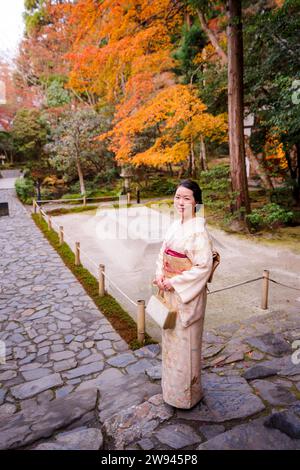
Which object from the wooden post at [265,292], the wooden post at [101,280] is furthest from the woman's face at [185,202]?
the wooden post at [101,280]

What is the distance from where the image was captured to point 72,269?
9.05 meters

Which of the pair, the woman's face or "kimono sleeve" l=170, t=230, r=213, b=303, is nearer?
Answer: "kimono sleeve" l=170, t=230, r=213, b=303

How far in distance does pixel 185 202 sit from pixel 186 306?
0.95 m

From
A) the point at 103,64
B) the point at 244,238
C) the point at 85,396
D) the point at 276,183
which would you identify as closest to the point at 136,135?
the point at 103,64

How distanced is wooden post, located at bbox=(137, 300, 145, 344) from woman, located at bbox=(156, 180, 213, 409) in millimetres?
2141

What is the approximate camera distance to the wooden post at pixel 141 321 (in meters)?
5.28

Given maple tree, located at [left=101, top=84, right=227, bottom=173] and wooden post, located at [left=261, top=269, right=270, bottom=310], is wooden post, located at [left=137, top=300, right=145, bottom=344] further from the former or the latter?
maple tree, located at [left=101, top=84, right=227, bottom=173]

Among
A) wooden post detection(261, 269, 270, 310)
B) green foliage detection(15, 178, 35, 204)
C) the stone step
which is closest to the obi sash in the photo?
the stone step

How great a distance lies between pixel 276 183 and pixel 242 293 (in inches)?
627

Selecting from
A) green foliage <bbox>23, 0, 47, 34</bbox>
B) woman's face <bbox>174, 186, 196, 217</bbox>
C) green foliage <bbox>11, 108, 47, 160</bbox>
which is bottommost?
woman's face <bbox>174, 186, 196, 217</bbox>

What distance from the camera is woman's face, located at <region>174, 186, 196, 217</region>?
3018 mm

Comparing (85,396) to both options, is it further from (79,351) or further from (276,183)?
(276,183)

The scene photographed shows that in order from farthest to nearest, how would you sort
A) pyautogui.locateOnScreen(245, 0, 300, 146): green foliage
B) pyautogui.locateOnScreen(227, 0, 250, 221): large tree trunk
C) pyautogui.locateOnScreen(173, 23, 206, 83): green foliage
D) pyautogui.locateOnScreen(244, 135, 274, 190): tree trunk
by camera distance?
1. pyautogui.locateOnScreen(173, 23, 206, 83): green foliage
2. pyautogui.locateOnScreen(244, 135, 274, 190): tree trunk
3. pyautogui.locateOnScreen(227, 0, 250, 221): large tree trunk
4. pyautogui.locateOnScreen(245, 0, 300, 146): green foliage

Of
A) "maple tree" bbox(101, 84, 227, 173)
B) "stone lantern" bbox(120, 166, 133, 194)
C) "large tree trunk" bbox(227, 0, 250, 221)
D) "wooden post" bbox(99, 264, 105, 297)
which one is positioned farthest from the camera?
"stone lantern" bbox(120, 166, 133, 194)
